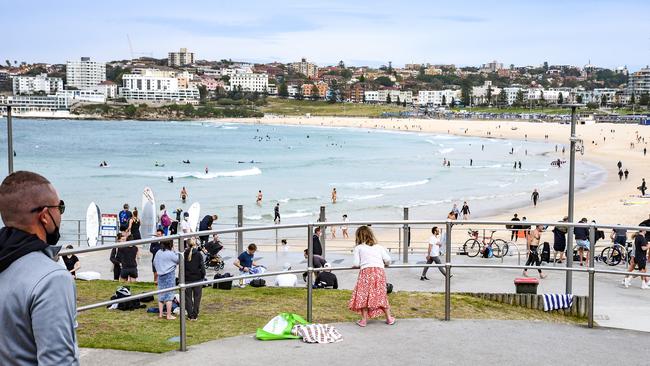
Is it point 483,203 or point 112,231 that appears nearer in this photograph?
point 112,231

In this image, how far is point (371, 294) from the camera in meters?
7.53

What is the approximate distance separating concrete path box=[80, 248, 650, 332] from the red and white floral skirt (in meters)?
3.31

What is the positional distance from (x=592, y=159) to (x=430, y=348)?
74.1 metres

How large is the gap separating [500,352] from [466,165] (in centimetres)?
6698

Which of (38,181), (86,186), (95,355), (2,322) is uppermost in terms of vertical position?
(38,181)

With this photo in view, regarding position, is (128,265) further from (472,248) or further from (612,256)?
(612,256)

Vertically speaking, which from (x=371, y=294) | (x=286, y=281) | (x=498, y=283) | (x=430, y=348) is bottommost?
(x=498, y=283)

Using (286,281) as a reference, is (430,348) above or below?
above

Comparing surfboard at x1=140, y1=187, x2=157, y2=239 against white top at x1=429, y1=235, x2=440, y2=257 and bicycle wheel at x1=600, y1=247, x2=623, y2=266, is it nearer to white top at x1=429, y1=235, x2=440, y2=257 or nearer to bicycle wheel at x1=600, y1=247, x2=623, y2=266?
white top at x1=429, y1=235, x2=440, y2=257

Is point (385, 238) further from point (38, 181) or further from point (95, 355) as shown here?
point (38, 181)

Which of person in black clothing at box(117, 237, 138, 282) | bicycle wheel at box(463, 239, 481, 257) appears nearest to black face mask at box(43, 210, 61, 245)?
person in black clothing at box(117, 237, 138, 282)

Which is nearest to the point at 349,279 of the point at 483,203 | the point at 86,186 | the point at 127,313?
the point at 127,313

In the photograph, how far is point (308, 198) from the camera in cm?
4909

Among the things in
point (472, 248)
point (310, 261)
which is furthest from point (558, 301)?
point (472, 248)
